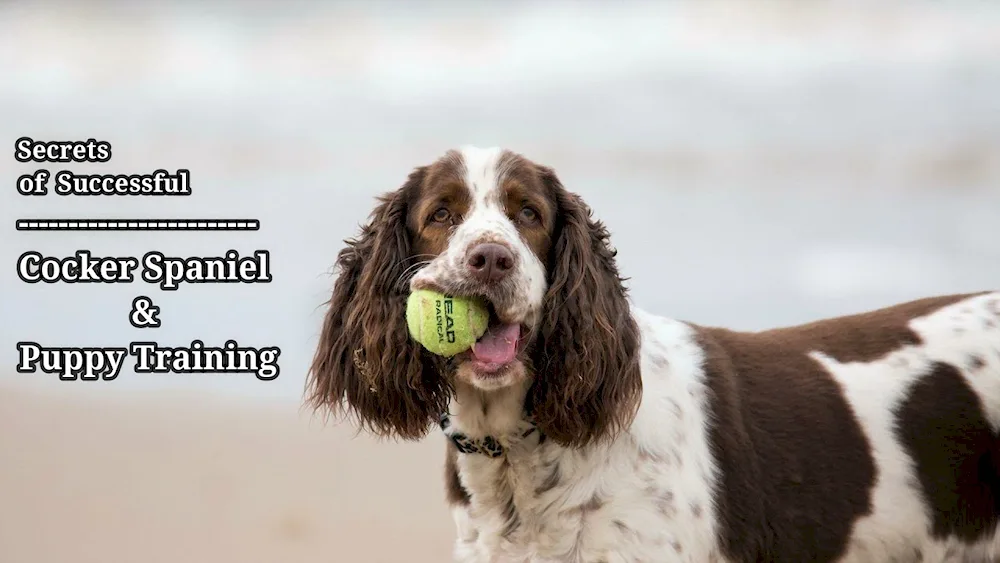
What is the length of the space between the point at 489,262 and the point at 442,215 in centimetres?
39

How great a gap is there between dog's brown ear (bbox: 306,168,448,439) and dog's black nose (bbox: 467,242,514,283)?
400 mm

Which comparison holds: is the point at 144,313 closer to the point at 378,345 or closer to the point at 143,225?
the point at 143,225

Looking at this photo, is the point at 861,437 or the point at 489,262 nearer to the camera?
the point at 489,262

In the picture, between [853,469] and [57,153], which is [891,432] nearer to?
[853,469]

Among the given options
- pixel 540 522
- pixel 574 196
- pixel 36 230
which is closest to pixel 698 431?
pixel 540 522

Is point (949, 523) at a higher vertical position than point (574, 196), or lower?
lower

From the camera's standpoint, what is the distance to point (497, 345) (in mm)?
3180

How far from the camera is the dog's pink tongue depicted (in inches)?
124

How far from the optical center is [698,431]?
358cm

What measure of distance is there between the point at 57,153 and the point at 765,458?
3802 mm

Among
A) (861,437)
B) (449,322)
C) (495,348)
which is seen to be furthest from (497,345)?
(861,437)

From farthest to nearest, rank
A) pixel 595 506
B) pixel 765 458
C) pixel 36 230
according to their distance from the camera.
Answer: pixel 36 230 < pixel 765 458 < pixel 595 506

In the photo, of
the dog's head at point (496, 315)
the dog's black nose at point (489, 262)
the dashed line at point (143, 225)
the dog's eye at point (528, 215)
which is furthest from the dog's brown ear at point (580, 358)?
the dashed line at point (143, 225)

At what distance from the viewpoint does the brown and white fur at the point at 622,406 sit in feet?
11.0
